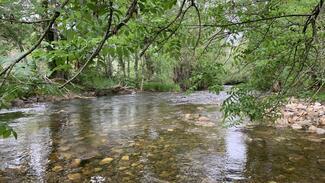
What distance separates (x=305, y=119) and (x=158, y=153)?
4071 millimetres

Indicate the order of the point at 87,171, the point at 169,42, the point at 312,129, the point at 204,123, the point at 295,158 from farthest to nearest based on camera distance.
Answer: the point at 204,123 < the point at 312,129 < the point at 295,158 < the point at 87,171 < the point at 169,42

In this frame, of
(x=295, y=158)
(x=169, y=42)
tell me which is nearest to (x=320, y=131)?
(x=295, y=158)

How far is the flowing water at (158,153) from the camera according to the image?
4.16 metres

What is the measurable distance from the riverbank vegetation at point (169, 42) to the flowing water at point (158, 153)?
3.98ft

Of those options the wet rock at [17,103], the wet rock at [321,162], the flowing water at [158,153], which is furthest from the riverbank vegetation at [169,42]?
the wet rock at [17,103]

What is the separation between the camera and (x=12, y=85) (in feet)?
4.64

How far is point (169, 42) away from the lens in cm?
231

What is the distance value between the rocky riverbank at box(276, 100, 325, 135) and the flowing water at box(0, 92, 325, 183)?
0.47m

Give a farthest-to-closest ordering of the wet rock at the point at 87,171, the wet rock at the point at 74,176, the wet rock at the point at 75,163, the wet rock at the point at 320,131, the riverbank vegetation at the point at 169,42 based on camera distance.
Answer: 1. the wet rock at the point at 320,131
2. the wet rock at the point at 75,163
3. the wet rock at the point at 87,171
4. the wet rock at the point at 74,176
5. the riverbank vegetation at the point at 169,42

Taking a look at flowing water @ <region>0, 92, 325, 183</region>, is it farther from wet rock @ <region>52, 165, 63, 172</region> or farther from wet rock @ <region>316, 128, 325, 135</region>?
wet rock @ <region>316, 128, 325, 135</region>

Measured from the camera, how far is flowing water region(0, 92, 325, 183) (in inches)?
164

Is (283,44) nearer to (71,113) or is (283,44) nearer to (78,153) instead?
(78,153)

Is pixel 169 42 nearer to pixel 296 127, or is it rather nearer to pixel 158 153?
pixel 158 153

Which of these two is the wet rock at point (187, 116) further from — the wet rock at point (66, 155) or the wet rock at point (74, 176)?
the wet rock at point (74, 176)
